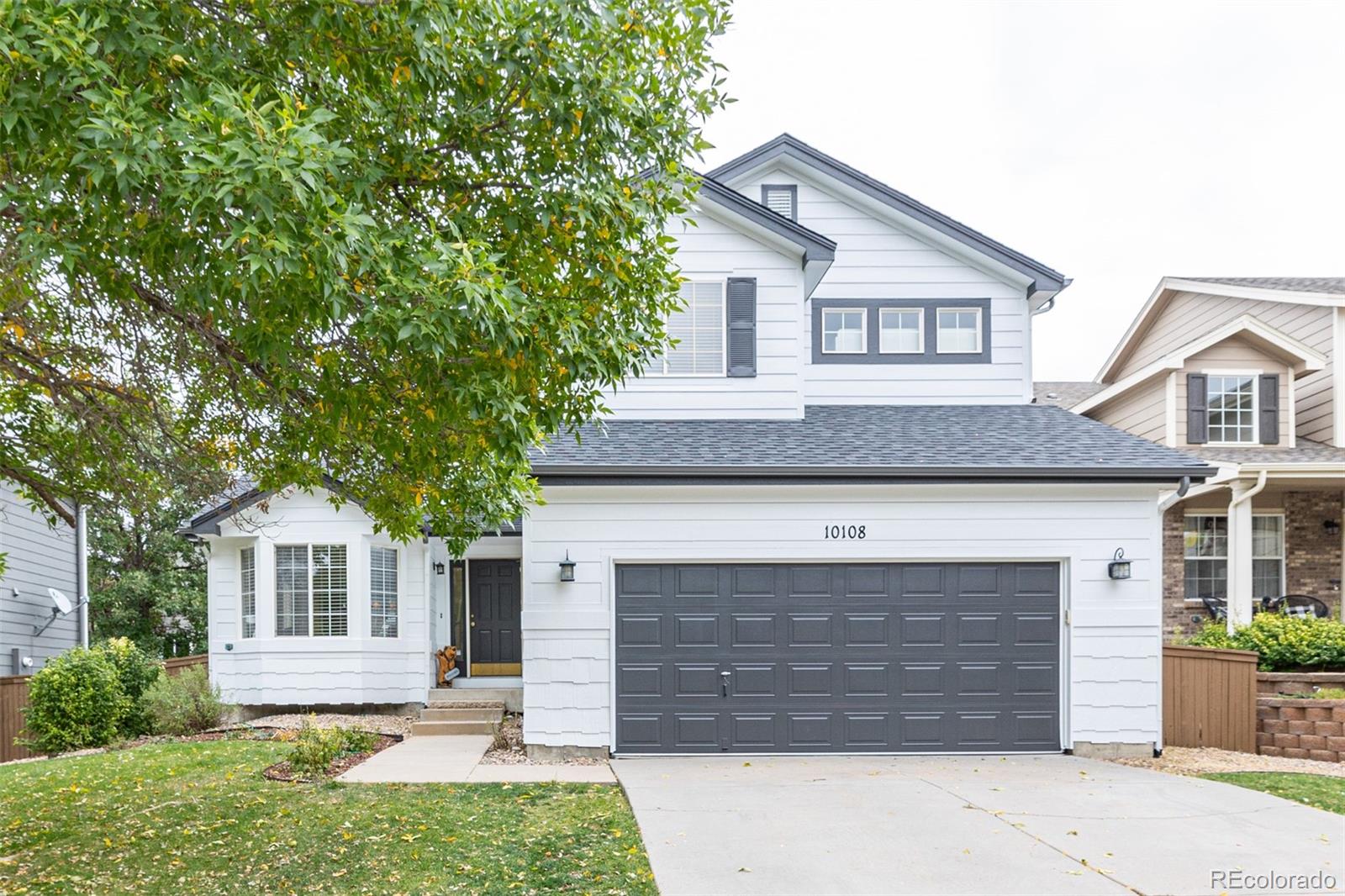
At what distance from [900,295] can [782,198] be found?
235 centimetres

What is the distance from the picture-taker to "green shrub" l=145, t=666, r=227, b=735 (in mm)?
13039

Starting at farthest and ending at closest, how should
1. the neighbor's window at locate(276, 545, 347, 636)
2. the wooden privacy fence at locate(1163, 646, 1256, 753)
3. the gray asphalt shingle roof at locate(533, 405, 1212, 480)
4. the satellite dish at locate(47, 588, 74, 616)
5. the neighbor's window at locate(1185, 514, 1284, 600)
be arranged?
the satellite dish at locate(47, 588, 74, 616)
the neighbor's window at locate(1185, 514, 1284, 600)
the neighbor's window at locate(276, 545, 347, 636)
the wooden privacy fence at locate(1163, 646, 1256, 753)
the gray asphalt shingle roof at locate(533, 405, 1212, 480)

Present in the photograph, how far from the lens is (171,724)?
1303cm

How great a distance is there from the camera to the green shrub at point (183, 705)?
13.0 meters

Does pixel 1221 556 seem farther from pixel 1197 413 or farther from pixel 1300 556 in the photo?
pixel 1197 413

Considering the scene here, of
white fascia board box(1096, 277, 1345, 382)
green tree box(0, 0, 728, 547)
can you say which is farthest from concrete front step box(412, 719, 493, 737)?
white fascia board box(1096, 277, 1345, 382)

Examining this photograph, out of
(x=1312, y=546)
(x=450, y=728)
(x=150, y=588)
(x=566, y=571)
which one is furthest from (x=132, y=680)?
(x=1312, y=546)

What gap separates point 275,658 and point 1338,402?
1820cm

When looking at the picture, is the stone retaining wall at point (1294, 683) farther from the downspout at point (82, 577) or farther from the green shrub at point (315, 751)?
the downspout at point (82, 577)

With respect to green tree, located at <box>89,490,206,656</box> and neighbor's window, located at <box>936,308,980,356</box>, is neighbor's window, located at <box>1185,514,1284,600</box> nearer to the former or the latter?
neighbor's window, located at <box>936,308,980,356</box>

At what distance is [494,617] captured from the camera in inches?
599

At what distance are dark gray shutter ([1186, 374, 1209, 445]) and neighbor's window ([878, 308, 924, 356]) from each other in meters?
6.29

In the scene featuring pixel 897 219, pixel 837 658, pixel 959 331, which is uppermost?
pixel 897 219

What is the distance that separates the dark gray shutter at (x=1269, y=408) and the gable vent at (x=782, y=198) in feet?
30.0
